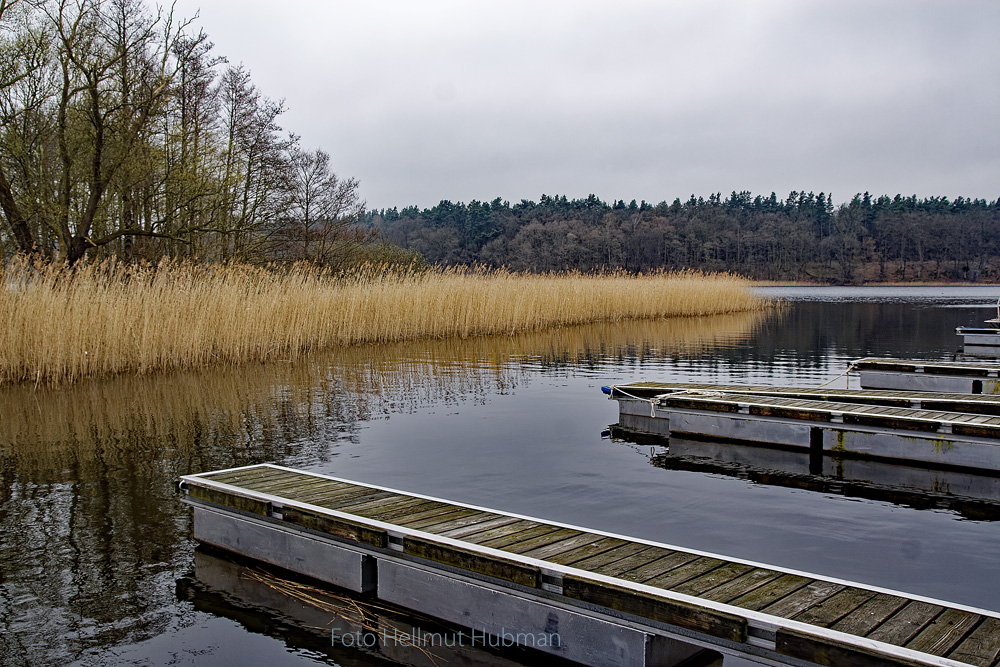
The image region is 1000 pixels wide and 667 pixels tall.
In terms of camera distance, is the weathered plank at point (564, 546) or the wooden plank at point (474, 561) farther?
the weathered plank at point (564, 546)

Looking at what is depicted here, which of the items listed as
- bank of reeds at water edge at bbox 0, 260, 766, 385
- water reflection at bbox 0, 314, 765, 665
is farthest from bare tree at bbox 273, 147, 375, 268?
water reflection at bbox 0, 314, 765, 665

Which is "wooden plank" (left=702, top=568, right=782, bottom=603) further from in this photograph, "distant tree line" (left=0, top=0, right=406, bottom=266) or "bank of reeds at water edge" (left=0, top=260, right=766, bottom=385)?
"distant tree line" (left=0, top=0, right=406, bottom=266)

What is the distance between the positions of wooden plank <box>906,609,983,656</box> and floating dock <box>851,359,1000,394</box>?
8.42m

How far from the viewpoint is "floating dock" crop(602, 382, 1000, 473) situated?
658cm

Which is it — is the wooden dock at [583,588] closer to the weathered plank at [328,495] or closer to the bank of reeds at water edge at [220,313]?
the weathered plank at [328,495]

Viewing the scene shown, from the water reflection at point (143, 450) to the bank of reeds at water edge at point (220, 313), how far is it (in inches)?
19.1

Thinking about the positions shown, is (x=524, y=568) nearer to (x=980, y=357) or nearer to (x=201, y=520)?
(x=201, y=520)

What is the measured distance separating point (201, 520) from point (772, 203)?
116 metres

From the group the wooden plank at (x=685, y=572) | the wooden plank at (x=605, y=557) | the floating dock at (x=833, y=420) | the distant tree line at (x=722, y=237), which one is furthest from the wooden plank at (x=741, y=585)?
the distant tree line at (x=722, y=237)

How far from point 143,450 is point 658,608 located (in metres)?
5.46

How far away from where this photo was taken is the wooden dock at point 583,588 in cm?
288

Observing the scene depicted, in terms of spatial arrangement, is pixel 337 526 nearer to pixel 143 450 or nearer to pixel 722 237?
pixel 143 450

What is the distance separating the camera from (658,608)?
10.2 feet

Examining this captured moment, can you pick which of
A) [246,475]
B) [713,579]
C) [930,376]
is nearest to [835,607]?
Result: [713,579]
